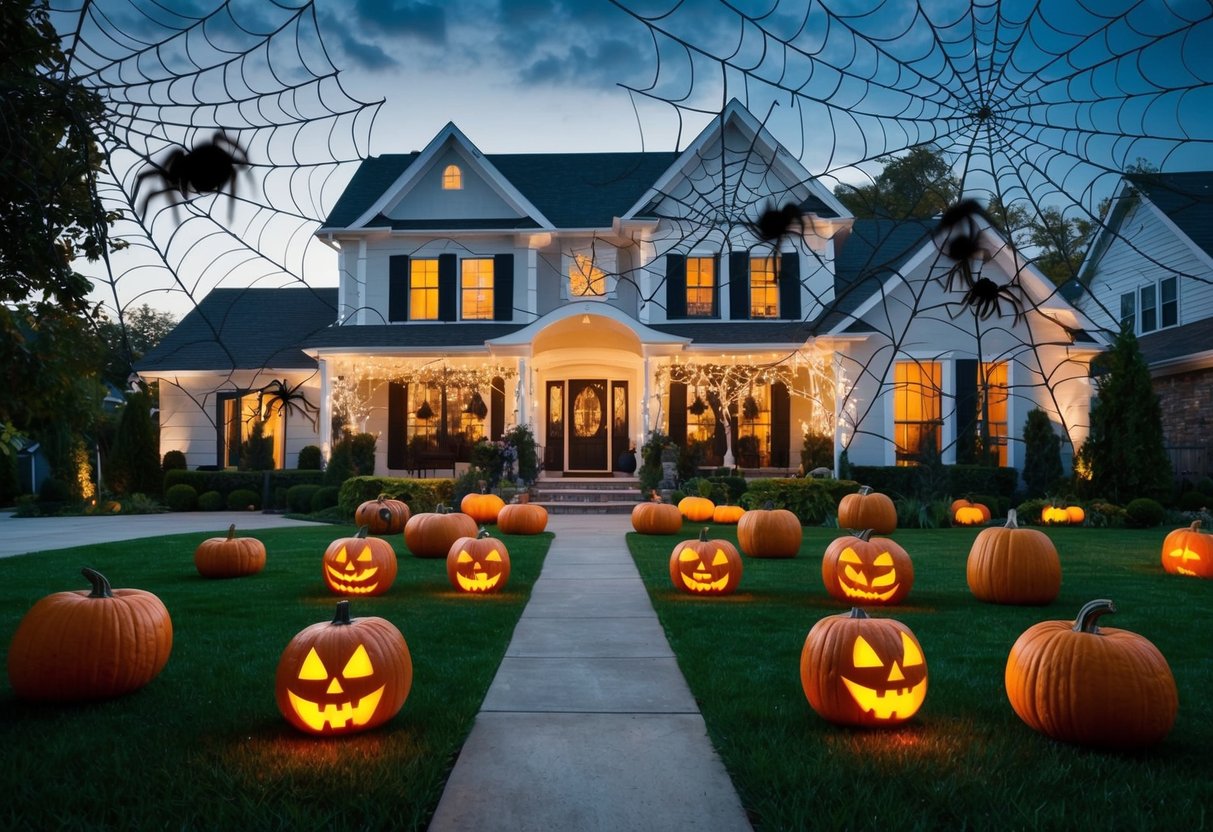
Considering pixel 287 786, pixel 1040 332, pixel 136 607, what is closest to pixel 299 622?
pixel 136 607

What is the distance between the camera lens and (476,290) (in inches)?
758

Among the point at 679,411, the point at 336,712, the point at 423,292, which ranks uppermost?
the point at 423,292

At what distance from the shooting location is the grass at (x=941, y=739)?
2.77 metres

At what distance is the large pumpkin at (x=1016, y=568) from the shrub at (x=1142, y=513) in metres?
8.68

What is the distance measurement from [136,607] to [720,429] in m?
15.5

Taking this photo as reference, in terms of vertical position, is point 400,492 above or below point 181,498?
above

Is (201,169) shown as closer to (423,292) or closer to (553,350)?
(553,350)

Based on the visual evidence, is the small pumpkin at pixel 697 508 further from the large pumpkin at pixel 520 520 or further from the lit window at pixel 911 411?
the lit window at pixel 911 411

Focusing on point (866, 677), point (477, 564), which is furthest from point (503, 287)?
point (866, 677)

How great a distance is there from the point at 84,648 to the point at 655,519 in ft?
26.8

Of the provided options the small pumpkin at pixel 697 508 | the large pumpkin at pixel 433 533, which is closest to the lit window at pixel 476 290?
the small pumpkin at pixel 697 508

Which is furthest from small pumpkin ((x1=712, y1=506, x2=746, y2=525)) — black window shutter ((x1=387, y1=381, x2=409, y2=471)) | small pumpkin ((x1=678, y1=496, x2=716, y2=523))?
black window shutter ((x1=387, y1=381, x2=409, y2=471))

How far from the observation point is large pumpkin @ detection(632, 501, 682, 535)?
1148 cm

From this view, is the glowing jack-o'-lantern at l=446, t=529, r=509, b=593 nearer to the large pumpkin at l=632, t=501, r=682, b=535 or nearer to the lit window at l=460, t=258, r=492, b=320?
the large pumpkin at l=632, t=501, r=682, b=535
